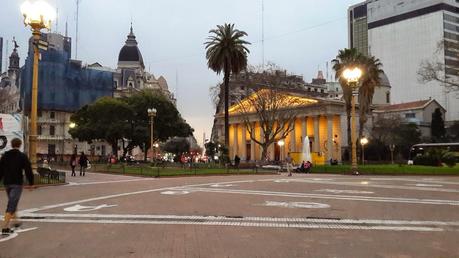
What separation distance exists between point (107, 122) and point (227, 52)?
27.1 meters

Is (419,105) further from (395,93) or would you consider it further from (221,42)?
(221,42)

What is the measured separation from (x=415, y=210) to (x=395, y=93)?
134972 millimetres

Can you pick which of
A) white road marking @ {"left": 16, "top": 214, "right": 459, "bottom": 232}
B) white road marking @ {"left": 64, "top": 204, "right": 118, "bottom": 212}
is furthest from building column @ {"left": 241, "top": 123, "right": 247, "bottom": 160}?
white road marking @ {"left": 16, "top": 214, "right": 459, "bottom": 232}

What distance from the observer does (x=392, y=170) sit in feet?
134

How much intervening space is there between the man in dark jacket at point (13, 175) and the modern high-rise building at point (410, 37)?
124 metres

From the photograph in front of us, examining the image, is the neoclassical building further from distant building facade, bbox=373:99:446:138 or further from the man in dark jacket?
the man in dark jacket

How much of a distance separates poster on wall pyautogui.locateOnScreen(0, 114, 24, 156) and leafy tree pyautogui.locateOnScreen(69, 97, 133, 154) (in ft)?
153

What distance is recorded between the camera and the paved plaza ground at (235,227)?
8172 millimetres

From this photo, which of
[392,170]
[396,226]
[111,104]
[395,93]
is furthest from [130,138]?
[395,93]

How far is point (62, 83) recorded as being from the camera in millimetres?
100188

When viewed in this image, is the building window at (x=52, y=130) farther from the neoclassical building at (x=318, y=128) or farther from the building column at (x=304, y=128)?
the building column at (x=304, y=128)

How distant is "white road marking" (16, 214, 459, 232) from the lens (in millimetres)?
Result: 10711

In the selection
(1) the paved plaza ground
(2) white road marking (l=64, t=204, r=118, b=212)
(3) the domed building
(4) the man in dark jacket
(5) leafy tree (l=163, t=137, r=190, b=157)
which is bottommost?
(1) the paved plaza ground

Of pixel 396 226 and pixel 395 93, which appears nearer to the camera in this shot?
pixel 396 226
